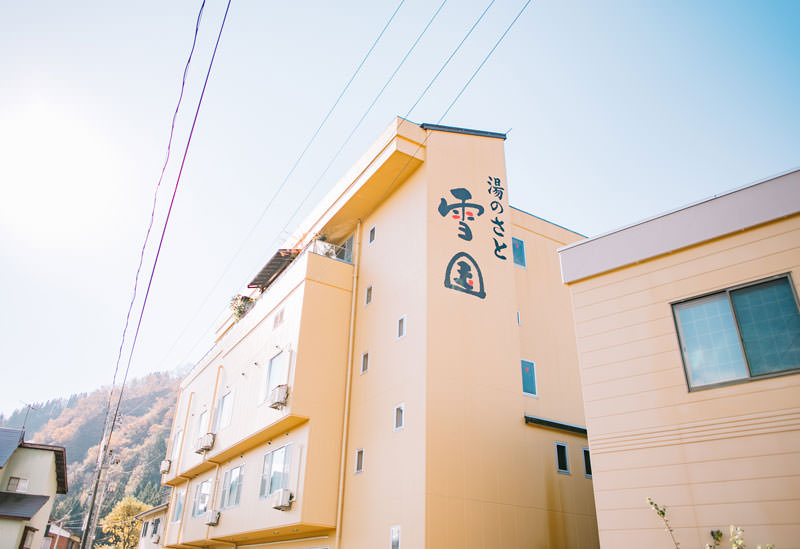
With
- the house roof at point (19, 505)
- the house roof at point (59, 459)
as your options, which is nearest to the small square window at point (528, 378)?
the house roof at point (19, 505)

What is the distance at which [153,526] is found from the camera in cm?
2991

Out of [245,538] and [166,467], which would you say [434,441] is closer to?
[245,538]

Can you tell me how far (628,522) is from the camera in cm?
760

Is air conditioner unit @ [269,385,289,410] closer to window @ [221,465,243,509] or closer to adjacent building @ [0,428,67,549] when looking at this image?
window @ [221,465,243,509]

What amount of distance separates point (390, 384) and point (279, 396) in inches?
121

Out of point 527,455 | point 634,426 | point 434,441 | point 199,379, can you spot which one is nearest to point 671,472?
point 634,426

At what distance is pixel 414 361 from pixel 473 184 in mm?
6031

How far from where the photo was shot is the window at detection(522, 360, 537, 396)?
15258 mm

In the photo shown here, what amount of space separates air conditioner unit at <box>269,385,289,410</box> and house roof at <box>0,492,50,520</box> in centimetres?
1742

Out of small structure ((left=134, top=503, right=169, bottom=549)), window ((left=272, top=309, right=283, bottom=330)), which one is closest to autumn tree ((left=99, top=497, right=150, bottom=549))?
small structure ((left=134, top=503, right=169, bottom=549))

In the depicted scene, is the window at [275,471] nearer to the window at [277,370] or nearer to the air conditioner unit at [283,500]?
the air conditioner unit at [283,500]

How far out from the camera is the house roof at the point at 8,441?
25.1 meters

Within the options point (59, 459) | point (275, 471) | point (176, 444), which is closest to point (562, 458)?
point (275, 471)

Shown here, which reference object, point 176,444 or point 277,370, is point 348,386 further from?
point 176,444
